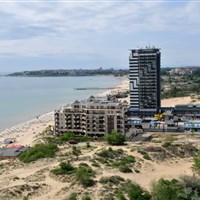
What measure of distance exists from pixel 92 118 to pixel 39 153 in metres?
17.1

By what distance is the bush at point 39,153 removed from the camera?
43.0 meters

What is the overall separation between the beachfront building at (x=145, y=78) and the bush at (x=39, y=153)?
33.9m

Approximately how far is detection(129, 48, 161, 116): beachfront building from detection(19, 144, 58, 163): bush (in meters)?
33.9

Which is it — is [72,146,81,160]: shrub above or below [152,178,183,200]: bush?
below

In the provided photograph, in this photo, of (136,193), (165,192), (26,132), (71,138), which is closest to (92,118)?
(71,138)

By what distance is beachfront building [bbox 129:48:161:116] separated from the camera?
75938mm

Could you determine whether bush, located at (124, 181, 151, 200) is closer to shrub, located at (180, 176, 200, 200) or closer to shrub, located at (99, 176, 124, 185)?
shrub, located at (99, 176, 124, 185)

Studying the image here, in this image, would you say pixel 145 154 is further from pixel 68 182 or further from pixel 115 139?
pixel 68 182

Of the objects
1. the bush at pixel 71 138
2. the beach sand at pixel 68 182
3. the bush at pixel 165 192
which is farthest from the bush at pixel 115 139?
the bush at pixel 165 192

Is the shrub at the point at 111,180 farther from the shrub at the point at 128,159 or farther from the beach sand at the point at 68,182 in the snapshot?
the shrub at the point at 128,159

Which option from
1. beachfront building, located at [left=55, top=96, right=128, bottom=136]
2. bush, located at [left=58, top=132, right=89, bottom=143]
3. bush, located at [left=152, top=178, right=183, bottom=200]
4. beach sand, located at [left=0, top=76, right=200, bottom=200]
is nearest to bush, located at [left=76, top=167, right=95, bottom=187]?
beach sand, located at [left=0, top=76, right=200, bottom=200]

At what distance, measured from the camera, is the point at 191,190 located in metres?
29.2

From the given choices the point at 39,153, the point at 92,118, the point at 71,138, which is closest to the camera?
the point at 39,153

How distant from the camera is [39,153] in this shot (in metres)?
43.8
